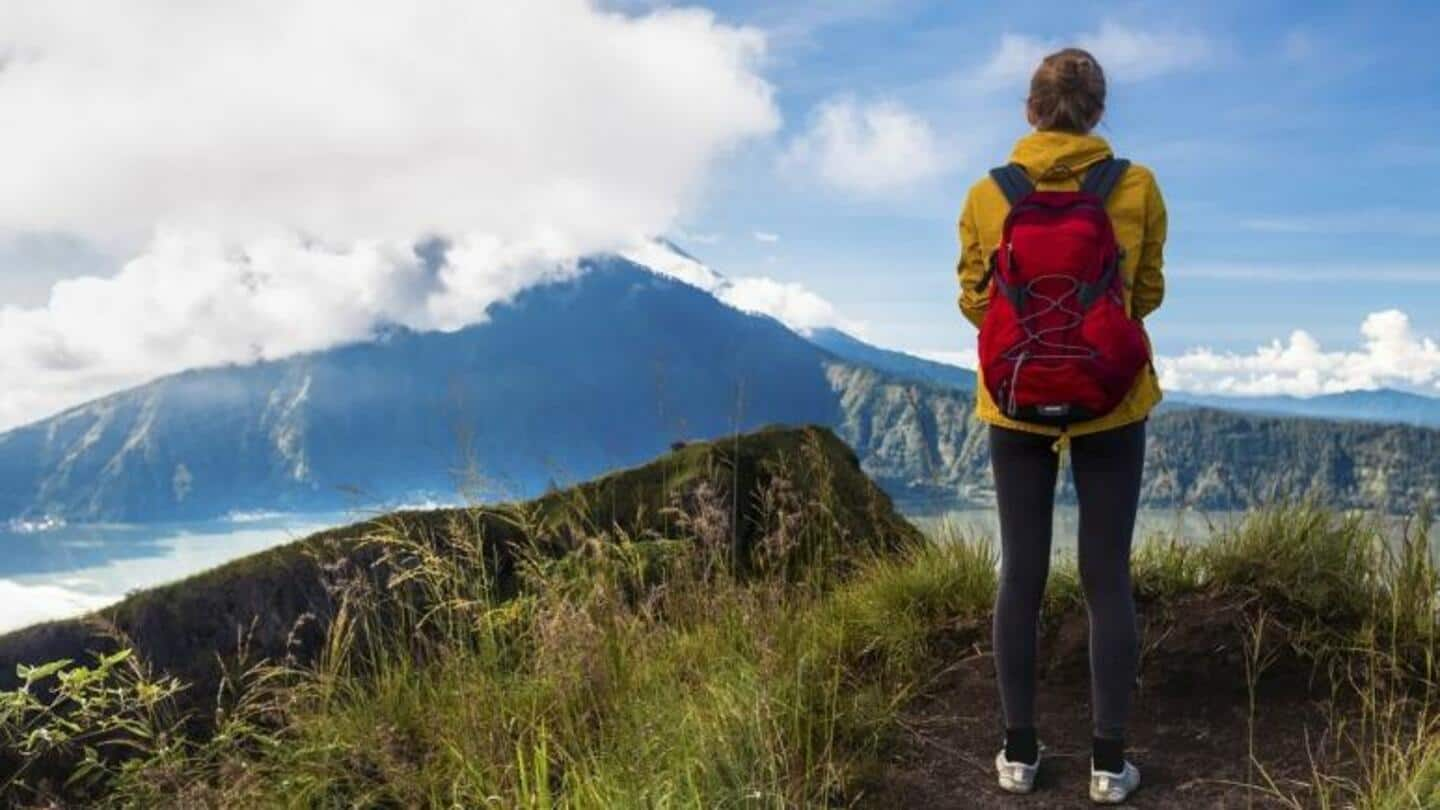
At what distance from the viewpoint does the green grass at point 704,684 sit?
3.68 meters

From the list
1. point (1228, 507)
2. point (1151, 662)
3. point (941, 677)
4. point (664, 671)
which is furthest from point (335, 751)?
point (1228, 507)

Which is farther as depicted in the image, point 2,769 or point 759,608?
point 2,769

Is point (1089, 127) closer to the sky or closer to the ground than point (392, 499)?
closer to the sky

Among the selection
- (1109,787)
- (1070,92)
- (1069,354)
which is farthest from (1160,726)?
(1070,92)

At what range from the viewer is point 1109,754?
12.8 ft

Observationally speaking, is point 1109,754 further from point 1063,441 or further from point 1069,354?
point 1069,354

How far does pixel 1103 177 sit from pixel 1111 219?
0.15 metres

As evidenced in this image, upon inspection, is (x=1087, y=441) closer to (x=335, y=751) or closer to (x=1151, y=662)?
(x=1151, y=662)

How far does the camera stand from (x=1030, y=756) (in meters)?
4.02

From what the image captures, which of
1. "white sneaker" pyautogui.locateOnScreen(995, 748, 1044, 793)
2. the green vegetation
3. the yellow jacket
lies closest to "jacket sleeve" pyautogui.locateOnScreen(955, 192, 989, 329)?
the yellow jacket

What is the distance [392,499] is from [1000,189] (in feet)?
15.6

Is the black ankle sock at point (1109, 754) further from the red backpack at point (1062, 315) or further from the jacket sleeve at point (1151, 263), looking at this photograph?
the jacket sleeve at point (1151, 263)

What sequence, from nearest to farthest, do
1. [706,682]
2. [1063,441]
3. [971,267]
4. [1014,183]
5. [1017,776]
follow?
[1063,441]
[1014,183]
[971,267]
[1017,776]
[706,682]

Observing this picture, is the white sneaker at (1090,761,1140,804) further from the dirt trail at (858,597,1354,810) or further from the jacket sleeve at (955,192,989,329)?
the jacket sleeve at (955,192,989,329)
